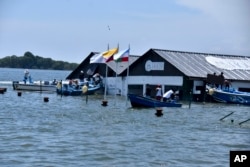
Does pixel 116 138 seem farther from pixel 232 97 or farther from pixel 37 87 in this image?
pixel 37 87

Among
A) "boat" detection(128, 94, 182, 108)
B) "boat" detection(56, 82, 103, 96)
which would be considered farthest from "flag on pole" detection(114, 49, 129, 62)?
"boat" detection(56, 82, 103, 96)

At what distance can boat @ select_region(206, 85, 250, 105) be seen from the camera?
46750 millimetres

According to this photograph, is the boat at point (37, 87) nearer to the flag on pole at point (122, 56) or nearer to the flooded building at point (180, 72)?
the flooded building at point (180, 72)

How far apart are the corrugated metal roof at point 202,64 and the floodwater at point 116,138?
51.4ft

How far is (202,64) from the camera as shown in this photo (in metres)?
52.4

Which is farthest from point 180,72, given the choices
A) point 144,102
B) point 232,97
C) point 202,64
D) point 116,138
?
point 116,138

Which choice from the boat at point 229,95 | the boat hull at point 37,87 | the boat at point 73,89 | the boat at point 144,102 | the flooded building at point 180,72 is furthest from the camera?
the boat hull at point 37,87

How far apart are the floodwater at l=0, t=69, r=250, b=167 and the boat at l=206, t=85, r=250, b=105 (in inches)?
505

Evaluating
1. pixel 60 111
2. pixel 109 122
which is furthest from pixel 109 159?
pixel 60 111

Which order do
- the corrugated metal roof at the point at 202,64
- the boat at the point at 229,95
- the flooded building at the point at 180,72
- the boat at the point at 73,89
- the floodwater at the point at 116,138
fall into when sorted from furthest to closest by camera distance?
the boat at the point at 73,89, the corrugated metal roof at the point at 202,64, the flooded building at the point at 180,72, the boat at the point at 229,95, the floodwater at the point at 116,138

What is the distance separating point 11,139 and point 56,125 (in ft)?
16.1

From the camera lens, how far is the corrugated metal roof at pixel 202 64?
49.8 meters

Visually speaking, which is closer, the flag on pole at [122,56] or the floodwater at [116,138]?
the floodwater at [116,138]

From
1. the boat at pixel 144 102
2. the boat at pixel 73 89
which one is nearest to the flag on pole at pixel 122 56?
the boat at pixel 144 102
